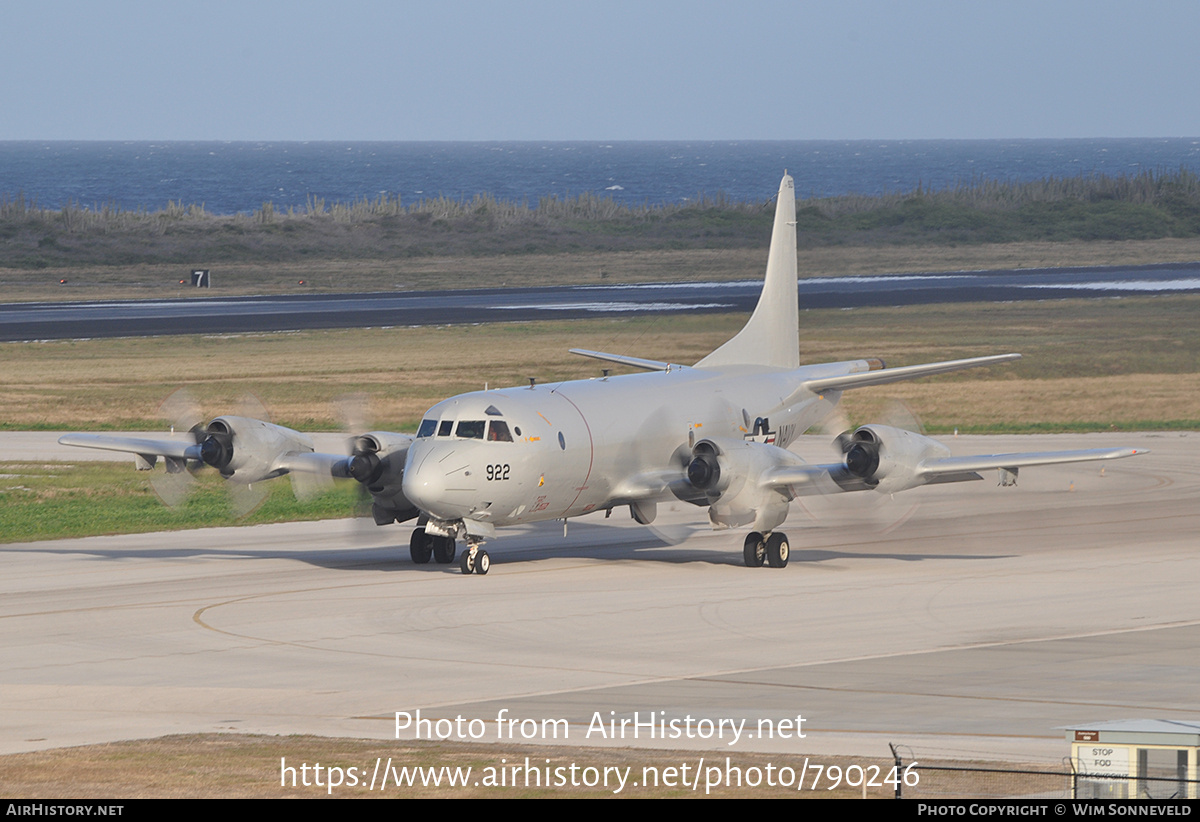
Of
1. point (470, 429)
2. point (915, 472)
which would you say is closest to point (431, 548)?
point (470, 429)

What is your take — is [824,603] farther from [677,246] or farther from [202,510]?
[677,246]

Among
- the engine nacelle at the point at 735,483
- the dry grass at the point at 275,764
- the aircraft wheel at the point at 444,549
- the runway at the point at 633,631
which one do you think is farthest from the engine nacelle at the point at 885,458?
the dry grass at the point at 275,764

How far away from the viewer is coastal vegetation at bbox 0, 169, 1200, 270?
377 ft

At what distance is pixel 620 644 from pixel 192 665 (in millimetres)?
6676

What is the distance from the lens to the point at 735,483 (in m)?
31.1

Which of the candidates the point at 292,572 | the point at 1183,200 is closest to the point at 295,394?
the point at 292,572

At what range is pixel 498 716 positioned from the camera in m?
19.9

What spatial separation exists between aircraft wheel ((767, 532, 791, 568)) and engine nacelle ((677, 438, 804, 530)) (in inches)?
30.7

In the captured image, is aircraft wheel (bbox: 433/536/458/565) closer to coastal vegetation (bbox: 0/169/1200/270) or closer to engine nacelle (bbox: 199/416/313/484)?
engine nacelle (bbox: 199/416/313/484)

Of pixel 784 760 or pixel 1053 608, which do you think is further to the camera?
pixel 1053 608

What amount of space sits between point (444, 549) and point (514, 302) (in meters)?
56.2

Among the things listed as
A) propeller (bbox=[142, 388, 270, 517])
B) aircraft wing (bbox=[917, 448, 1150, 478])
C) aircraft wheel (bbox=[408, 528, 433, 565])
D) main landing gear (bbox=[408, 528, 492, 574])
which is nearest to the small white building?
aircraft wing (bbox=[917, 448, 1150, 478])

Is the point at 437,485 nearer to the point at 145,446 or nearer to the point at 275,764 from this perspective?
the point at 145,446

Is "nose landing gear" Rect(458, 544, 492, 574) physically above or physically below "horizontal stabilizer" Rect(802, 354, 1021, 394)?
below
